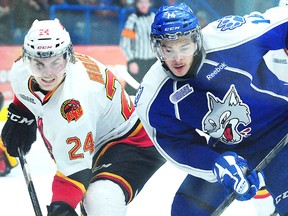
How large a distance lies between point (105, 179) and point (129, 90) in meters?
3.16

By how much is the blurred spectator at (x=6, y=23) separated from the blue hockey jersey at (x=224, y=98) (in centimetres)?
365

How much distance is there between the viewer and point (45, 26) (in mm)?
2639

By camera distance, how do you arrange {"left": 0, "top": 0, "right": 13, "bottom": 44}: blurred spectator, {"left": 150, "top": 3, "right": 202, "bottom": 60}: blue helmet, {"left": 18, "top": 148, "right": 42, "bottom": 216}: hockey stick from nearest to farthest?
1. {"left": 150, "top": 3, "right": 202, "bottom": 60}: blue helmet
2. {"left": 18, "top": 148, "right": 42, "bottom": 216}: hockey stick
3. {"left": 0, "top": 0, "right": 13, "bottom": 44}: blurred spectator

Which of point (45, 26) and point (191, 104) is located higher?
point (45, 26)

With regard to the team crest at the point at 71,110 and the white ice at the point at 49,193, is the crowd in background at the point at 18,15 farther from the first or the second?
the team crest at the point at 71,110

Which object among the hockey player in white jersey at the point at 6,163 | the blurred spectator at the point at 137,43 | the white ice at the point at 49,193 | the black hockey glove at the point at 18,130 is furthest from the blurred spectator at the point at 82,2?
the black hockey glove at the point at 18,130

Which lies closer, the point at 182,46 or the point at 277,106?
the point at 182,46

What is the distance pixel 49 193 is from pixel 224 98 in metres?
1.52

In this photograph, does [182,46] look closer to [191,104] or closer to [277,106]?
[191,104]

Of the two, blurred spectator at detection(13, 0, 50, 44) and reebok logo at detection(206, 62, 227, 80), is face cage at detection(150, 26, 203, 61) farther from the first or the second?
blurred spectator at detection(13, 0, 50, 44)

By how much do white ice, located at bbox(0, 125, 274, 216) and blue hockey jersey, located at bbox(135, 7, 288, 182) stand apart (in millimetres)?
841

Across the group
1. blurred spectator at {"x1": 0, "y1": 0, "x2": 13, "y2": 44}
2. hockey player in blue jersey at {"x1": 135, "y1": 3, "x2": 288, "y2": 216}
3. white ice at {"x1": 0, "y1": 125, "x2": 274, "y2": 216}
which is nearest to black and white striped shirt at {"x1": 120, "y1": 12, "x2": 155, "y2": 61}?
blurred spectator at {"x1": 0, "y1": 0, "x2": 13, "y2": 44}

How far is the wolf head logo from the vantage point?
8.52 ft

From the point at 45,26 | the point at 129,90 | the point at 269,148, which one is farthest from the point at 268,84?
the point at 129,90
